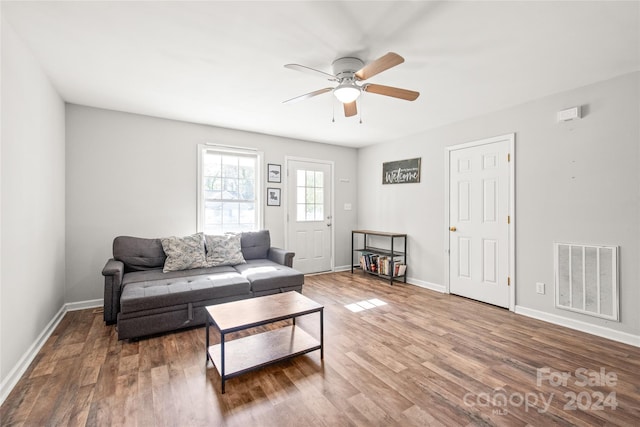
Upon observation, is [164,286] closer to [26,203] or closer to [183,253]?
[183,253]

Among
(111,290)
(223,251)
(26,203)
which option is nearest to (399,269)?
(223,251)

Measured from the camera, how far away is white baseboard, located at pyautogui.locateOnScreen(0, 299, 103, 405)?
1.85m

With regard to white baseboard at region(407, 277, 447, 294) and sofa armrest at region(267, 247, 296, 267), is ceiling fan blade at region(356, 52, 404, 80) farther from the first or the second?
white baseboard at region(407, 277, 447, 294)

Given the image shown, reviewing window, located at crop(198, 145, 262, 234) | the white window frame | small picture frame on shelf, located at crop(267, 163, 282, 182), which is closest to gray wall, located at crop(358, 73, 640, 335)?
small picture frame on shelf, located at crop(267, 163, 282, 182)

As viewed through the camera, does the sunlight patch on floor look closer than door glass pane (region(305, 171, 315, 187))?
Yes

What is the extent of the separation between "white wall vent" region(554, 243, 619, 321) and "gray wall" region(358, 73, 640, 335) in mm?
69

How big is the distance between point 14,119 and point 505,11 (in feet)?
11.1

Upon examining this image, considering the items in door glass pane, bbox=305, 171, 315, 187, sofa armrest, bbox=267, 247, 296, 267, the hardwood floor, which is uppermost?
door glass pane, bbox=305, 171, 315, 187

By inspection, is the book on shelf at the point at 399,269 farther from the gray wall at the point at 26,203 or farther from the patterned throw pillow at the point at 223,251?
the gray wall at the point at 26,203

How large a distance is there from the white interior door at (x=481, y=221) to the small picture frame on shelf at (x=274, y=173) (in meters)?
2.70

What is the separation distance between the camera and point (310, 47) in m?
2.19

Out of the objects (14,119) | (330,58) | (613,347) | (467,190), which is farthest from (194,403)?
(467,190)

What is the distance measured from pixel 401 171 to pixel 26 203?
4.58 m

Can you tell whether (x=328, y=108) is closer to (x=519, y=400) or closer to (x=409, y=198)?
(x=409, y=198)
